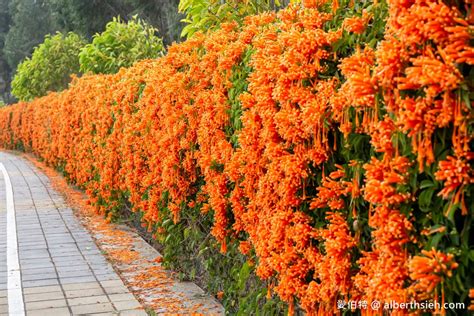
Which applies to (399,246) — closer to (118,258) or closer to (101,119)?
(118,258)

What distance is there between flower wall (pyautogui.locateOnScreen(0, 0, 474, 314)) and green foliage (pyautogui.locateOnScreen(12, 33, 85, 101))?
24.7 meters

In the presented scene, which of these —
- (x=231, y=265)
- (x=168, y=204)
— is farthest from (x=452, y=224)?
(x=168, y=204)

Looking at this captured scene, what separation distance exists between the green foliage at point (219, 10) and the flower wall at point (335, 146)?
32.9 inches

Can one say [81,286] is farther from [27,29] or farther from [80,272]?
[27,29]

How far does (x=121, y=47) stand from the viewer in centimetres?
1661

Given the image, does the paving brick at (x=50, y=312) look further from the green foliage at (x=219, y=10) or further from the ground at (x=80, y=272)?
the green foliage at (x=219, y=10)

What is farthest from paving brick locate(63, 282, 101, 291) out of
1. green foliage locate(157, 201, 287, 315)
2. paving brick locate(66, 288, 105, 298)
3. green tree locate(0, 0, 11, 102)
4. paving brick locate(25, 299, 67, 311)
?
green tree locate(0, 0, 11, 102)

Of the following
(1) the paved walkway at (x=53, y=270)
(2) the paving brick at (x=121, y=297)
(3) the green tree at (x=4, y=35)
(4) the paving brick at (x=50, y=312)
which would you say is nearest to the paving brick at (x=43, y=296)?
(1) the paved walkway at (x=53, y=270)

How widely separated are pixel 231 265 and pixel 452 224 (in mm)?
3346

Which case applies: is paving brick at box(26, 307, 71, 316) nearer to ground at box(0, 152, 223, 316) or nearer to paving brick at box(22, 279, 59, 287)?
ground at box(0, 152, 223, 316)

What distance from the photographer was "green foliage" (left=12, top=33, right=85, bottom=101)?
3048 cm

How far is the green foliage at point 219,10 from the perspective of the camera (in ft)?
24.3

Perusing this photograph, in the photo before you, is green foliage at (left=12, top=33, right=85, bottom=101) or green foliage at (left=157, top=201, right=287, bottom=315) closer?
green foliage at (left=157, top=201, right=287, bottom=315)

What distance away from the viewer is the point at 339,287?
10.8ft
